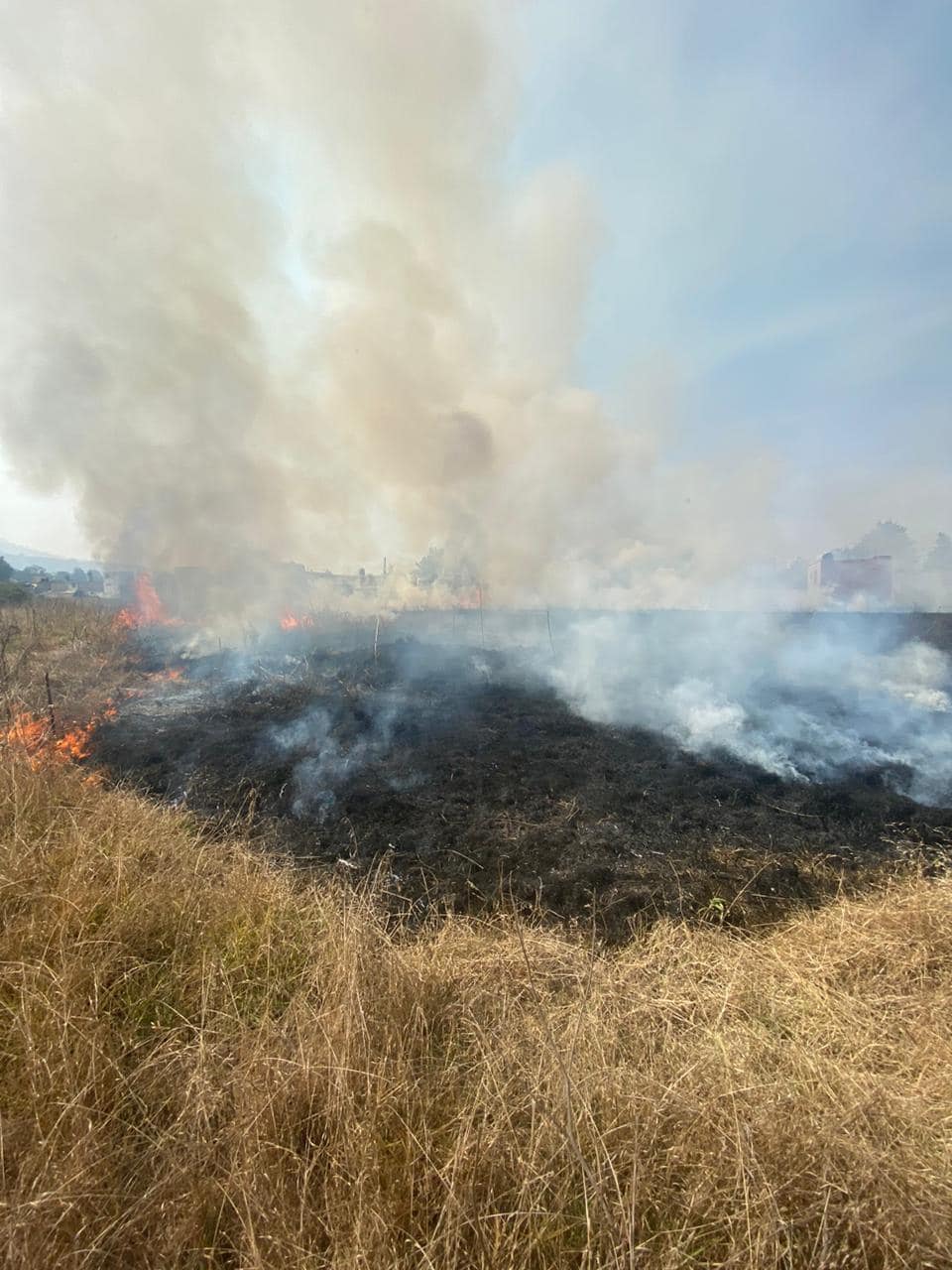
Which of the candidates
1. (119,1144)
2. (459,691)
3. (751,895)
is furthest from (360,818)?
(459,691)

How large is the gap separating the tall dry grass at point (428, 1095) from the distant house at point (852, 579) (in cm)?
3966

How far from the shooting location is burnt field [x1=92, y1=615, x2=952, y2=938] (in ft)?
19.0

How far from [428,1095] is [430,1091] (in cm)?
15

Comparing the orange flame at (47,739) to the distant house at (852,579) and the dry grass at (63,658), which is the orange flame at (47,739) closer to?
the dry grass at (63,658)

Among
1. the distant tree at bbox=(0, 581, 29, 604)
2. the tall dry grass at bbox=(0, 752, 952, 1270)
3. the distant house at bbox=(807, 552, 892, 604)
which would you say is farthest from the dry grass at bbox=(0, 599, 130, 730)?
the distant house at bbox=(807, 552, 892, 604)

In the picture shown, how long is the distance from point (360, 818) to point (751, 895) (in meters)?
4.81

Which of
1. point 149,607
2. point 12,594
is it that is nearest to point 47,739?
point 149,607

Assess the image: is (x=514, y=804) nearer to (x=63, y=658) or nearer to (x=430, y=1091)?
(x=430, y=1091)

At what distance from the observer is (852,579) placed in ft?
131

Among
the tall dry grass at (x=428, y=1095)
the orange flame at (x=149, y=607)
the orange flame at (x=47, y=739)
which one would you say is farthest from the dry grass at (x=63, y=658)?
the tall dry grass at (x=428, y=1095)

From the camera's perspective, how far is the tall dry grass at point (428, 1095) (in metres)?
1.75

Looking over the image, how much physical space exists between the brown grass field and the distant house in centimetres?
3963

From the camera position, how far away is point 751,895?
18.0ft

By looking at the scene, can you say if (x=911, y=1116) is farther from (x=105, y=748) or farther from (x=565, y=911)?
(x=105, y=748)
